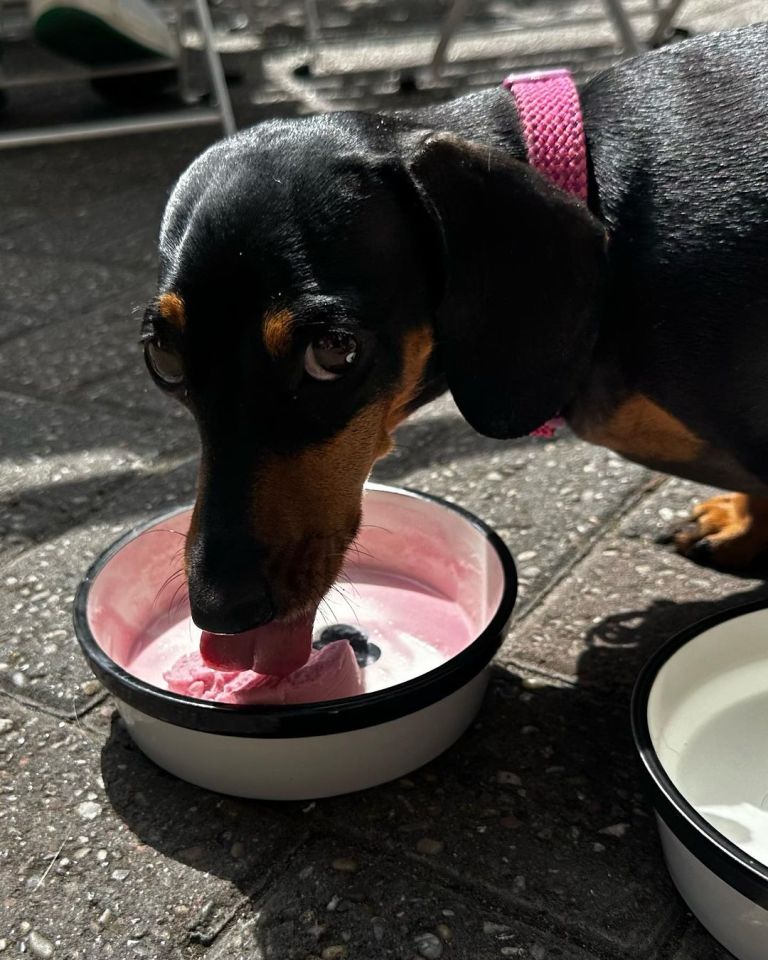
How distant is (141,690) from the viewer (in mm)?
1982

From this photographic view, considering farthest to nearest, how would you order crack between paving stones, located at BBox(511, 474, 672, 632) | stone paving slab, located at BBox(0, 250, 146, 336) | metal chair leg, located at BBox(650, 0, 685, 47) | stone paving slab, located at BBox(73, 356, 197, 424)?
metal chair leg, located at BBox(650, 0, 685, 47), stone paving slab, located at BBox(0, 250, 146, 336), stone paving slab, located at BBox(73, 356, 197, 424), crack between paving stones, located at BBox(511, 474, 672, 632)

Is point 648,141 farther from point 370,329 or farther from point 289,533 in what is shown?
point 289,533

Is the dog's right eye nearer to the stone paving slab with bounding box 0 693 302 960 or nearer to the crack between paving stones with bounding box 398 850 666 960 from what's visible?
the stone paving slab with bounding box 0 693 302 960

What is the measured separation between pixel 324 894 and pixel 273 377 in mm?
830

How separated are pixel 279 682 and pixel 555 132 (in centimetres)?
111

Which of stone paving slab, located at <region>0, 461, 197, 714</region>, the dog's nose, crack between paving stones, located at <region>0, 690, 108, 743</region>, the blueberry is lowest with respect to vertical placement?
stone paving slab, located at <region>0, 461, 197, 714</region>

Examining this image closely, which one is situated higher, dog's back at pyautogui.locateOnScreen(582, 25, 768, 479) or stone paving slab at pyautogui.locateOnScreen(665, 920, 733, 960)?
dog's back at pyautogui.locateOnScreen(582, 25, 768, 479)

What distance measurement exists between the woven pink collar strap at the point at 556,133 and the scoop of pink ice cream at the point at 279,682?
94cm

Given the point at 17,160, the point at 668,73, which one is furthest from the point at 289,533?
the point at 17,160

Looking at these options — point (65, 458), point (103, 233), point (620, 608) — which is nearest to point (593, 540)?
point (620, 608)

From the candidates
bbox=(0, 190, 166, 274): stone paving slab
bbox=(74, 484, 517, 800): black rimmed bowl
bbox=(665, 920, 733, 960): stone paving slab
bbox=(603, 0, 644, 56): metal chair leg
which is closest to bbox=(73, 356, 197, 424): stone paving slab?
bbox=(0, 190, 166, 274): stone paving slab

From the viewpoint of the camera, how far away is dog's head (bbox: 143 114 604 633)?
6.11 ft

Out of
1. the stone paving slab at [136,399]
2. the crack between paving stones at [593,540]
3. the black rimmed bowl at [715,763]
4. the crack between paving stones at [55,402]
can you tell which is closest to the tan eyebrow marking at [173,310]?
the black rimmed bowl at [715,763]

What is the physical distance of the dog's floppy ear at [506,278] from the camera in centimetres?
198
